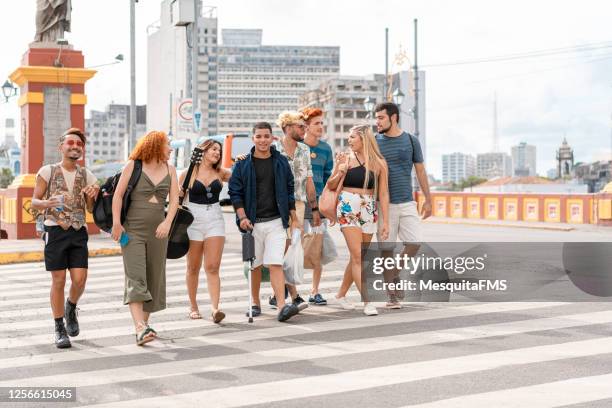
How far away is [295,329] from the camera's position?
767 cm

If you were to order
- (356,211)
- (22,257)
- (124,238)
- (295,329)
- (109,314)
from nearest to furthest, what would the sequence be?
(124,238) < (295,329) < (356,211) < (109,314) < (22,257)

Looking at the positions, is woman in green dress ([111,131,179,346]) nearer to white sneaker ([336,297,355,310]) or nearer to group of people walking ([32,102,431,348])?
group of people walking ([32,102,431,348])

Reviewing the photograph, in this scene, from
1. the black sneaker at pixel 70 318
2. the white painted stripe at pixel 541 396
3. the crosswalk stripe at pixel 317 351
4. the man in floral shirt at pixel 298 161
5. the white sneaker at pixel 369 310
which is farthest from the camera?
the man in floral shirt at pixel 298 161

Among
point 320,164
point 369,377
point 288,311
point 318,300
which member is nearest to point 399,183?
point 320,164

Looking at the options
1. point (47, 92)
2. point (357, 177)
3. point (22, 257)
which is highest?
point (47, 92)

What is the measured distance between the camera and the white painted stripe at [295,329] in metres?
6.71

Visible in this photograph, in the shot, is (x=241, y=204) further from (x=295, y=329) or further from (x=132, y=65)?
(x=132, y=65)

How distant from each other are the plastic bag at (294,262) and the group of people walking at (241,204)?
12 cm

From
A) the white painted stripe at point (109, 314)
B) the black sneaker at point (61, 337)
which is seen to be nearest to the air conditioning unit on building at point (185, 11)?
the white painted stripe at point (109, 314)

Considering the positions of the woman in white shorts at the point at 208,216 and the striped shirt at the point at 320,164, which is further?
the striped shirt at the point at 320,164

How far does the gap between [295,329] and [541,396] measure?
288 cm

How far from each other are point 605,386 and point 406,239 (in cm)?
348

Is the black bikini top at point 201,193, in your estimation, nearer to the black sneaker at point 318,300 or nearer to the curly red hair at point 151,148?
the curly red hair at point 151,148

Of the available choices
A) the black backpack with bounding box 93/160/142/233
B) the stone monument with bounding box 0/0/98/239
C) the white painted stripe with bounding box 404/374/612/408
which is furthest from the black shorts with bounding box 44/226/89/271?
the stone monument with bounding box 0/0/98/239
